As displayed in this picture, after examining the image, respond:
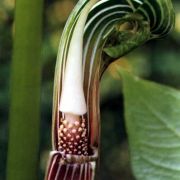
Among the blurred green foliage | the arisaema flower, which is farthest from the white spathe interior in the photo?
the blurred green foliage

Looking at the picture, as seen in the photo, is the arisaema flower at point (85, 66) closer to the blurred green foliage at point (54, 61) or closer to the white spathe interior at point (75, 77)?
the white spathe interior at point (75, 77)

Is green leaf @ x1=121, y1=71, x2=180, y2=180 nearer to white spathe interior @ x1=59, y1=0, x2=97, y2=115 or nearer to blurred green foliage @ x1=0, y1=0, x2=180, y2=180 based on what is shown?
white spathe interior @ x1=59, y1=0, x2=97, y2=115

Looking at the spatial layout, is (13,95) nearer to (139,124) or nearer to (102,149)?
(139,124)

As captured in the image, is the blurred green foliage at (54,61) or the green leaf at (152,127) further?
the blurred green foliage at (54,61)

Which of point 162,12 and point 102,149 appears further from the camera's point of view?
point 102,149

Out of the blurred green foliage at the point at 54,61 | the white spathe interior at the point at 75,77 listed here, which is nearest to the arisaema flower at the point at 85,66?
the white spathe interior at the point at 75,77

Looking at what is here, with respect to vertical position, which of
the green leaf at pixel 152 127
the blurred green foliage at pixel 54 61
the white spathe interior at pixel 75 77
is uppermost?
the blurred green foliage at pixel 54 61

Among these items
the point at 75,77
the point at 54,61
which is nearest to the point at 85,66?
the point at 75,77

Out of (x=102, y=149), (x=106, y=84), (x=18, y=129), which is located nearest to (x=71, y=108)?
(x=18, y=129)
